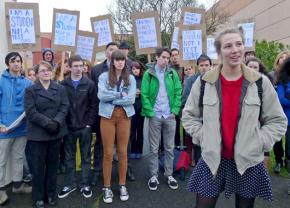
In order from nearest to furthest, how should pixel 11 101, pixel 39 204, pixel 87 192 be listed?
pixel 39 204
pixel 11 101
pixel 87 192

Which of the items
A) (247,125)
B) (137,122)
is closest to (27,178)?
(137,122)

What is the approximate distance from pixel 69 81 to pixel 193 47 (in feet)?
9.60

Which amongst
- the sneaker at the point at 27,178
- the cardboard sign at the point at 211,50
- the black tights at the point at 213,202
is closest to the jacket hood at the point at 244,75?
the black tights at the point at 213,202

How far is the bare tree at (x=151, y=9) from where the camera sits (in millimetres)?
40269

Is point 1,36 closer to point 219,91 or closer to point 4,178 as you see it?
point 4,178

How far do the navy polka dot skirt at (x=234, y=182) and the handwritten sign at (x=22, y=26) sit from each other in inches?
182

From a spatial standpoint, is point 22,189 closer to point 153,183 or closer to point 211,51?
point 153,183

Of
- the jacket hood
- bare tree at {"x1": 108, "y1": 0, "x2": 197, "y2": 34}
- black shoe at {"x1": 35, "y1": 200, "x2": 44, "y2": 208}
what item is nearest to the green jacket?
black shoe at {"x1": 35, "y1": 200, "x2": 44, "y2": 208}

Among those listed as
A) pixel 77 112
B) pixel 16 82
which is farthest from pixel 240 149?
pixel 16 82

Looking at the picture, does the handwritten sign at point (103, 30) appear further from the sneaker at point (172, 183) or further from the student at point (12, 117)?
the sneaker at point (172, 183)

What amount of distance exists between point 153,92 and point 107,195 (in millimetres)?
1706

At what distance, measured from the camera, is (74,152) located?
18.2 feet

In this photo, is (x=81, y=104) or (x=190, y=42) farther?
(x=190, y=42)

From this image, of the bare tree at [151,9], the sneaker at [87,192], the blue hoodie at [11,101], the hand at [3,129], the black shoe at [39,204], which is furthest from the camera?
the bare tree at [151,9]
